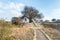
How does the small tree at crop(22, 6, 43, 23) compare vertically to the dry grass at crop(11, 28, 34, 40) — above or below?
above

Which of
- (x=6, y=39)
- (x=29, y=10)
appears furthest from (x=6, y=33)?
(x=29, y=10)

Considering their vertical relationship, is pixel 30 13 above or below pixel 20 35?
above

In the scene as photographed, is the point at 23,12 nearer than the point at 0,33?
No

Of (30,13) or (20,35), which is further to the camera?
(30,13)

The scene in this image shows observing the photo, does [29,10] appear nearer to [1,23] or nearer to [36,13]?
[36,13]

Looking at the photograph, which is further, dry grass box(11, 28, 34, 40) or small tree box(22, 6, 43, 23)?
small tree box(22, 6, 43, 23)

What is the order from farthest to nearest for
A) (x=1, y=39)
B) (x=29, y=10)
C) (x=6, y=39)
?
(x=29, y=10) < (x=6, y=39) < (x=1, y=39)

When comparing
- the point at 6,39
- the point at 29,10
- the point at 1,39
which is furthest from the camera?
the point at 29,10

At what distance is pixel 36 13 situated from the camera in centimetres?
4969

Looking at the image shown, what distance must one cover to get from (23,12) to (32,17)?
359 cm

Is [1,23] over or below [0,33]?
over

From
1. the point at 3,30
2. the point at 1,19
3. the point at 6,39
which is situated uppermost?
the point at 1,19

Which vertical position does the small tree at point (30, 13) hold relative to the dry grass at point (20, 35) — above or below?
above

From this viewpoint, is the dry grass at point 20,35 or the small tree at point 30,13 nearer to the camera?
the dry grass at point 20,35
